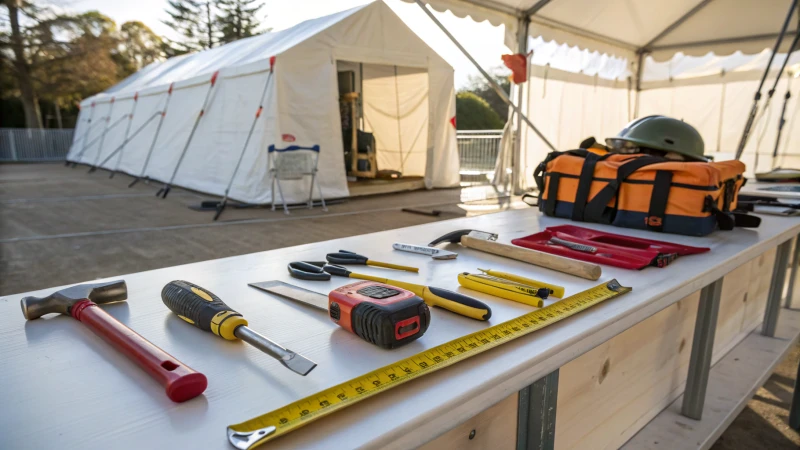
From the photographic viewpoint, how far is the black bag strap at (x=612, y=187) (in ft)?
5.30

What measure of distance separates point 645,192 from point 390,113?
28.5 feet

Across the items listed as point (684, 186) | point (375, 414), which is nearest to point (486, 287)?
point (375, 414)

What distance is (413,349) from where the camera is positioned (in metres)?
0.70

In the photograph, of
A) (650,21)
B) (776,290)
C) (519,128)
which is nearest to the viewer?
Result: (776,290)

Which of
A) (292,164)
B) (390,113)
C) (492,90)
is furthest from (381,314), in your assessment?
(492,90)

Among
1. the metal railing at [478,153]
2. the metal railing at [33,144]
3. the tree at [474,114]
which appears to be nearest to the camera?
the metal railing at [478,153]

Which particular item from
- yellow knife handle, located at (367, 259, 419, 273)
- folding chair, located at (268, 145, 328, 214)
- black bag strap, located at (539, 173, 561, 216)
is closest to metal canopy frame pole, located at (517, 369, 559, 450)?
yellow knife handle, located at (367, 259, 419, 273)

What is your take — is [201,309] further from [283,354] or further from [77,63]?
[77,63]

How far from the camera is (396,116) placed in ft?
32.6

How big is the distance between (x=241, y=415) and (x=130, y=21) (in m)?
34.8

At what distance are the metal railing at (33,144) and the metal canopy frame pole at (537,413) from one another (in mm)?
21728

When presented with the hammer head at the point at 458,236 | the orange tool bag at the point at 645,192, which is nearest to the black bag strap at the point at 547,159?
the orange tool bag at the point at 645,192

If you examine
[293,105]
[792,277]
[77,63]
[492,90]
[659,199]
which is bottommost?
[792,277]

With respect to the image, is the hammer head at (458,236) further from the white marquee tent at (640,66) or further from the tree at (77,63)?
the tree at (77,63)
